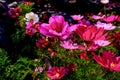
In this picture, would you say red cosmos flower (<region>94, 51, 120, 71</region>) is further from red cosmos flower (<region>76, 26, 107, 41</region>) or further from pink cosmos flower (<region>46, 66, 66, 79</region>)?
pink cosmos flower (<region>46, 66, 66, 79</region>)

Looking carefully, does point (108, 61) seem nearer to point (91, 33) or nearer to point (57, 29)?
point (91, 33)

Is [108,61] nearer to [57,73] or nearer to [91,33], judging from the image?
[91,33]

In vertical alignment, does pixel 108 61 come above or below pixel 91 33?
below

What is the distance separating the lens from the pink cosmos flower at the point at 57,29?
1.56 m

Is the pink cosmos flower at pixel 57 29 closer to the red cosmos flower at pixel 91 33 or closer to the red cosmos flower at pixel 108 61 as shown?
the red cosmos flower at pixel 91 33

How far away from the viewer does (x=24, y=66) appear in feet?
10.4

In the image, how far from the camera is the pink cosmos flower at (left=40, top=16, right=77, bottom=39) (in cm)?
156

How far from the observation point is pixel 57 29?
1.64m

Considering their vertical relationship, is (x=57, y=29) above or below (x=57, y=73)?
above

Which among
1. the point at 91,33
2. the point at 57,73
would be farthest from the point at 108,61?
the point at 57,73

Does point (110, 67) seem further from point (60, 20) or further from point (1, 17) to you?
point (1, 17)

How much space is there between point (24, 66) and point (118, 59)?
1.64 metres

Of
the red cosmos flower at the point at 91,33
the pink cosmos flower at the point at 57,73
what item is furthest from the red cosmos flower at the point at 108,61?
the pink cosmos flower at the point at 57,73

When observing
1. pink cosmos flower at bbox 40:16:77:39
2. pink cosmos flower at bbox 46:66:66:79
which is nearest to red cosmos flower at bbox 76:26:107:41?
pink cosmos flower at bbox 40:16:77:39
